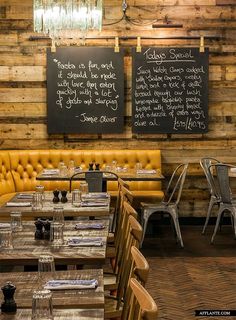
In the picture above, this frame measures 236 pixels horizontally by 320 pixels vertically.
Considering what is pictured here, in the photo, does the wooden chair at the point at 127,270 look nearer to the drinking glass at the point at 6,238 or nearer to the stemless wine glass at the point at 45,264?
the stemless wine glass at the point at 45,264

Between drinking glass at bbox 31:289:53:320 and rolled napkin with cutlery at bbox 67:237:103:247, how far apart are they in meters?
1.47

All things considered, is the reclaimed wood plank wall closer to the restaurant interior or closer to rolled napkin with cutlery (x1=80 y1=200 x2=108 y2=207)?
the restaurant interior

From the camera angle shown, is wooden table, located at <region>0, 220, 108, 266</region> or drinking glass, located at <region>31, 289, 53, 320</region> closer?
drinking glass, located at <region>31, 289, 53, 320</region>

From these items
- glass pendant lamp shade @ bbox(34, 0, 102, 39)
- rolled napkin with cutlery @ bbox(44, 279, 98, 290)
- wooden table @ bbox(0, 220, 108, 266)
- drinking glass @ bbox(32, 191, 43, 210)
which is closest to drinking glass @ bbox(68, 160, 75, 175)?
glass pendant lamp shade @ bbox(34, 0, 102, 39)

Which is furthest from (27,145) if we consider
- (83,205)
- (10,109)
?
(83,205)

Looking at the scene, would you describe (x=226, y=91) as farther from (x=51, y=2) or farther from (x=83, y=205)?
(x=83, y=205)

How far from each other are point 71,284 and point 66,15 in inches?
191

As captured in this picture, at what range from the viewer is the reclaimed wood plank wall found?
9.31m

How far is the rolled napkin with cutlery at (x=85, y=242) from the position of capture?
155 inches

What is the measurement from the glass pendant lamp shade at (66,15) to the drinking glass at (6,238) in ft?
13.0

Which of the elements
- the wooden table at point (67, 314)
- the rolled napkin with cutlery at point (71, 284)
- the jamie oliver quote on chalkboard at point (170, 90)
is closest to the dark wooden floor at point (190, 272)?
the jamie oliver quote on chalkboard at point (170, 90)

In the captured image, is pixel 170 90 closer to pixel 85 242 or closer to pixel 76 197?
pixel 76 197

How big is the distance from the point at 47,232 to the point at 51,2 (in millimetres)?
3831

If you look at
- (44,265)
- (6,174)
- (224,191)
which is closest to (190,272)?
(224,191)
